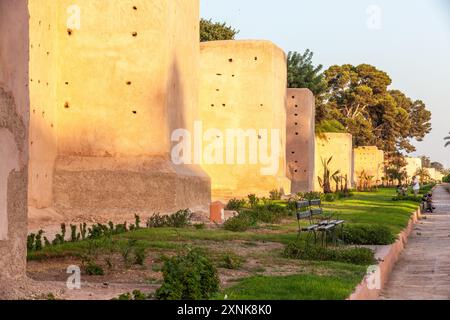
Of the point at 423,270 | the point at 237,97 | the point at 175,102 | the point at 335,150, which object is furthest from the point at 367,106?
the point at 423,270

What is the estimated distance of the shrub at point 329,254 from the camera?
10.7 meters

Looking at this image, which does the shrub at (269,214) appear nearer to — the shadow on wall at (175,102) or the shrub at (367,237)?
the shadow on wall at (175,102)

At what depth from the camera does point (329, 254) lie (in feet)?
35.6

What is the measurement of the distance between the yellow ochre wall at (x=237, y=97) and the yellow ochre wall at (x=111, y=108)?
1151 centimetres

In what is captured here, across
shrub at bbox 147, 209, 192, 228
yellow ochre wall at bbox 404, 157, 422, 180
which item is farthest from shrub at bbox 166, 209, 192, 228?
yellow ochre wall at bbox 404, 157, 422, 180

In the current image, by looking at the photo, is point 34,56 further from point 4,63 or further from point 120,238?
point 4,63

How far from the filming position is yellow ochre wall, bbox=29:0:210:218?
17797 millimetres

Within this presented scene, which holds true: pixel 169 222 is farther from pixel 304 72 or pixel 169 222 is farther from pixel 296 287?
pixel 304 72

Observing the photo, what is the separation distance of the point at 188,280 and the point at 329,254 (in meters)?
4.36

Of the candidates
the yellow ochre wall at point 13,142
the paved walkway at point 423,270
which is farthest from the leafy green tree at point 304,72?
the yellow ochre wall at point 13,142
